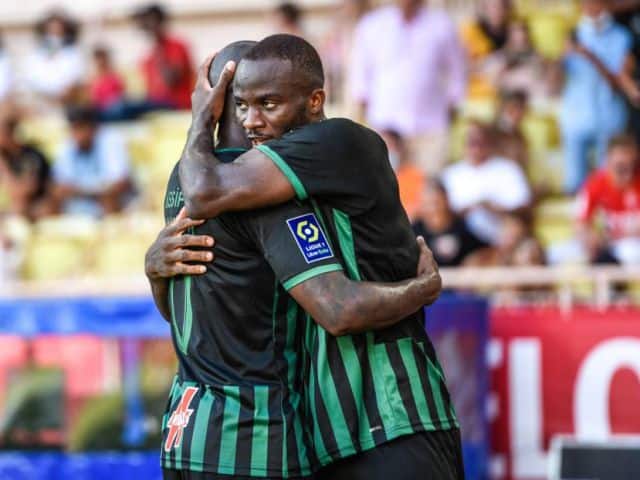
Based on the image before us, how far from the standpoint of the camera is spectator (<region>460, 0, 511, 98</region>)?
1217cm

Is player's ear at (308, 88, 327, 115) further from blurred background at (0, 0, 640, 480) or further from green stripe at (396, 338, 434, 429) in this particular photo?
blurred background at (0, 0, 640, 480)

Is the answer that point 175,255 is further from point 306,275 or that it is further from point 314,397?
point 314,397

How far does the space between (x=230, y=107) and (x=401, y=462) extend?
4.03 feet

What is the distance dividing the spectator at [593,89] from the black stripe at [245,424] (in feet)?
25.1

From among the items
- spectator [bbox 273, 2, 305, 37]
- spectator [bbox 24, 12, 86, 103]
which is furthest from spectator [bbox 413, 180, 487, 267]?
spectator [bbox 24, 12, 86, 103]

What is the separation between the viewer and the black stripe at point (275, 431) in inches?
152

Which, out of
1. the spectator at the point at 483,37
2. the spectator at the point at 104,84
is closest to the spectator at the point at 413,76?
the spectator at the point at 483,37

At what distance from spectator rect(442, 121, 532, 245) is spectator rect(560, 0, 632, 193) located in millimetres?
611

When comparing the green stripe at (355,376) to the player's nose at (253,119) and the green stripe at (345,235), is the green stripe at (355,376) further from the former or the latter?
the player's nose at (253,119)

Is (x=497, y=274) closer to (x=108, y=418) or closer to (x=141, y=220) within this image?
(x=108, y=418)

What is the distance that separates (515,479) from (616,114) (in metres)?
3.85

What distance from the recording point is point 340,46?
12523 millimetres

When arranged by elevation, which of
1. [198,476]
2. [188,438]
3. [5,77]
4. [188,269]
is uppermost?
[5,77]

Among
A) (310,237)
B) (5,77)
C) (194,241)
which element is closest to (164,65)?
(5,77)
